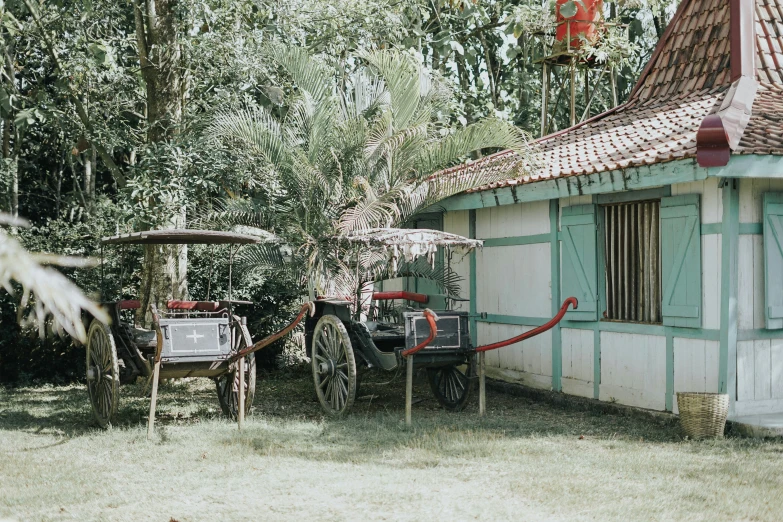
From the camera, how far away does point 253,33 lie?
11.8m

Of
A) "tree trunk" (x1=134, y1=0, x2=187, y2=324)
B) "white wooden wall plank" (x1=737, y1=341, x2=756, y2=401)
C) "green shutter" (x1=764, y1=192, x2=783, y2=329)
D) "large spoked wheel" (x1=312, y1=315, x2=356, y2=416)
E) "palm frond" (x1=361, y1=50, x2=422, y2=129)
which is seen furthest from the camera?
"tree trunk" (x1=134, y1=0, x2=187, y2=324)

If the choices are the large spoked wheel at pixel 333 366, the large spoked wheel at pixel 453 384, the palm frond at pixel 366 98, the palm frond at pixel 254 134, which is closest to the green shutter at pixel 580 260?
the large spoked wheel at pixel 453 384

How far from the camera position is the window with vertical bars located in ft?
29.5

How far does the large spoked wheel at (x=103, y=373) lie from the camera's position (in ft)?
25.9

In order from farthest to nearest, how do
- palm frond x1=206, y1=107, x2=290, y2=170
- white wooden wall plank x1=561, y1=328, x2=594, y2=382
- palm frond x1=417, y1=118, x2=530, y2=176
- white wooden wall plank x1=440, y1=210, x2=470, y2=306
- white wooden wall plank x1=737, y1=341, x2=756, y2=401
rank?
white wooden wall plank x1=440, y1=210, x2=470, y2=306, palm frond x1=417, y1=118, x2=530, y2=176, palm frond x1=206, y1=107, x2=290, y2=170, white wooden wall plank x1=561, y1=328, x2=594, y2=382, white wooden wall plank x1=737, y1=341, x2=756, y2=401

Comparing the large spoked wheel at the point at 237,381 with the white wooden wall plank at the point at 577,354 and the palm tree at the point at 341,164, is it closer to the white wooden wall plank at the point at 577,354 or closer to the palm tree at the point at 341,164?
the palm tree at the point at 341,164

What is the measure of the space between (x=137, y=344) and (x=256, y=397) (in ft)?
8.56

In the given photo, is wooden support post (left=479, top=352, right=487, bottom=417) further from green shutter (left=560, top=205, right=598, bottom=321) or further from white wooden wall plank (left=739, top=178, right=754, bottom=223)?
white wooden wall plank (left=739, top=178, right=754, bottom=223)

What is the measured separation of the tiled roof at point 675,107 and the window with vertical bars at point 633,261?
0.63 m

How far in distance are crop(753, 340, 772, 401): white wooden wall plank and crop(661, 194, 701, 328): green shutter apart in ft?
1.96

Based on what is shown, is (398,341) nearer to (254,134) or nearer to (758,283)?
(254,134)

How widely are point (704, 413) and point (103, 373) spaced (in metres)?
5.55

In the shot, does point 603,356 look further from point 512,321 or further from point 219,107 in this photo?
point 219,107

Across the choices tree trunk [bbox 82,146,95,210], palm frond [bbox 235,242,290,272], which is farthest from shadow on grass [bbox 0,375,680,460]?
tree trunk [bbox 82,146,95,210]
